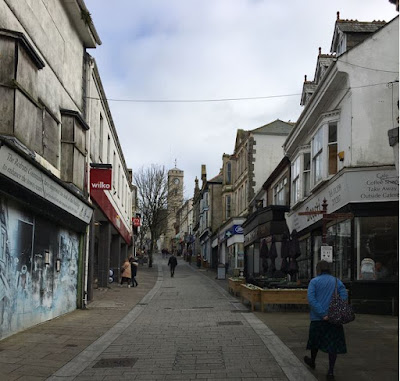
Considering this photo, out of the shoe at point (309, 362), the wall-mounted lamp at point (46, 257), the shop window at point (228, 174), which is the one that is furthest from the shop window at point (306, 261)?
the shop window at point (228, 174)

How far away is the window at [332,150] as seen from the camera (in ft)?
55.7

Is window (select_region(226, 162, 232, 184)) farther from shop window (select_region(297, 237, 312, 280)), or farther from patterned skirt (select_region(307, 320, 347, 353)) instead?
patterned skirt (select_region(307, 320, 347, 353))

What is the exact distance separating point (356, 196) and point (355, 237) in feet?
3.80

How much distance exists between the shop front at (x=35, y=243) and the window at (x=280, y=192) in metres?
12.5

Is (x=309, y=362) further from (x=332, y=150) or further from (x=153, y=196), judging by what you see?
(x=153, y=196)

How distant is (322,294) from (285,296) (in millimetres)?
7162

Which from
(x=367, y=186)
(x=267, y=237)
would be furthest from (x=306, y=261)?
(x=367, y=186)

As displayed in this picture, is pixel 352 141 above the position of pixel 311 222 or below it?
above

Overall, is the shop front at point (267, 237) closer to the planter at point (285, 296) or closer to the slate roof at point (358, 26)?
the planter at point (285, 296)

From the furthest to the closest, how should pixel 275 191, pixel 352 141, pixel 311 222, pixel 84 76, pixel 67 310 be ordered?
1. pixel 275 191
2. pixel 311 222
3. pixel 84 76
4. pixel 352 141
5. pixel 67 310

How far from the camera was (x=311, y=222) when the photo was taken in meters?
20.2

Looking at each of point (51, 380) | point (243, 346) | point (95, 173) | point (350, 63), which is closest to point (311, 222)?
point (350, 63)

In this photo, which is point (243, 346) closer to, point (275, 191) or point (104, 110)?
point (104, 110)

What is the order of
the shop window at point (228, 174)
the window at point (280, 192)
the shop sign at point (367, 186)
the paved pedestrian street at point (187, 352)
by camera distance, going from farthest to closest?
the shop window at point (228, 174)
the window at point (280, 192)
the shop sign at point (367, 186)
the paved pedestrian street at point (187, 352)
